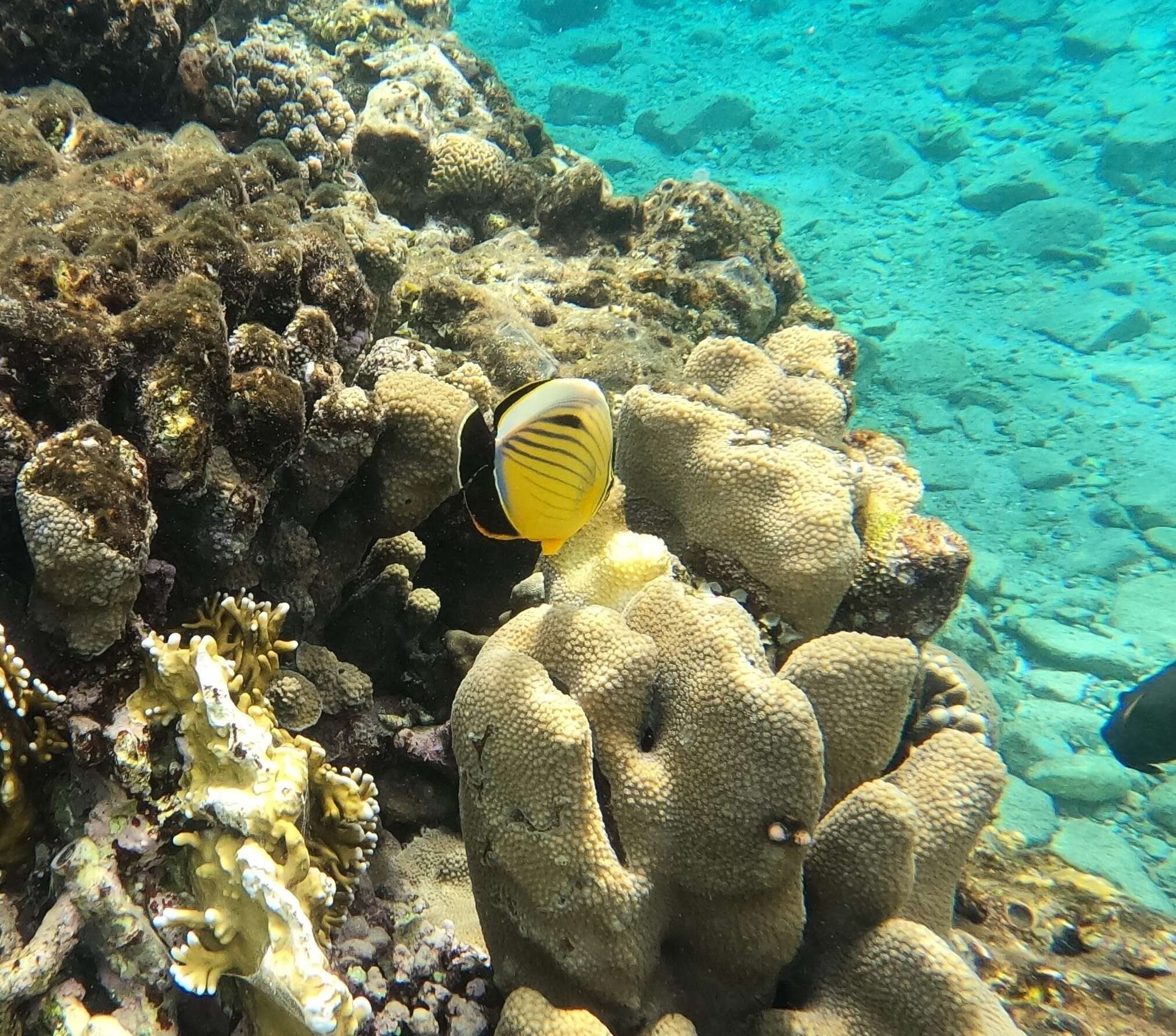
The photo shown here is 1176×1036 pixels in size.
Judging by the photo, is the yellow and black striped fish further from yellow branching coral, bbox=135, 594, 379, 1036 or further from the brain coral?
yellow branching coral, bbox=135, 594, 379, 1036

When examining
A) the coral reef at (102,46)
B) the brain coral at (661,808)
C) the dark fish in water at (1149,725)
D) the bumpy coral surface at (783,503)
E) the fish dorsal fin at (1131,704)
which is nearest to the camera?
the brain coral at (661,808)

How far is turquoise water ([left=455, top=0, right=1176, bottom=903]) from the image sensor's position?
9.65m

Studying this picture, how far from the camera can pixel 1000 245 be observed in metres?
16.4

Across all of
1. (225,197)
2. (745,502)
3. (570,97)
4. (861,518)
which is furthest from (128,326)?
(570,97)

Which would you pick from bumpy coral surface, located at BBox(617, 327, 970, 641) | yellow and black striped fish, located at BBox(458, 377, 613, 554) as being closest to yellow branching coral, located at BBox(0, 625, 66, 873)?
yellow and black striped fish, located at BBox(458, 377, 613, 554)

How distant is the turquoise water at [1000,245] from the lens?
965 centimetres

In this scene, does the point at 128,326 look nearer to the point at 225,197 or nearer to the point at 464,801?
the point at 225,197

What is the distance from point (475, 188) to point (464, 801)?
595 cm

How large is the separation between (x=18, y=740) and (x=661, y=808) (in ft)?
5.12

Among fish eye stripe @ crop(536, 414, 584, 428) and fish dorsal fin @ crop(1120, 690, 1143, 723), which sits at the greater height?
fish eye stripe @ crop(536, 414, 584, 428)

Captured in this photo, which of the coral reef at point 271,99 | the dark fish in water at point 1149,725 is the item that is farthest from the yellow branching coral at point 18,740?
the dark fish in water at point 1149,725

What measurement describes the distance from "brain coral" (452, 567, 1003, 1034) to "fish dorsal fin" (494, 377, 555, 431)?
707mm

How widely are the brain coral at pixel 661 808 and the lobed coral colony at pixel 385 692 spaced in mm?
10

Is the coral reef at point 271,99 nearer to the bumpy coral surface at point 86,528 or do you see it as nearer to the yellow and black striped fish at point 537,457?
the bumpy coral surface at point 86,528
